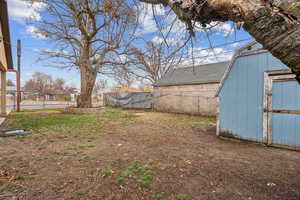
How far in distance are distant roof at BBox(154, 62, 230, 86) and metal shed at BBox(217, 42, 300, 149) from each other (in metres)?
5.40

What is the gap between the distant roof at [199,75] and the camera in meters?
11.0

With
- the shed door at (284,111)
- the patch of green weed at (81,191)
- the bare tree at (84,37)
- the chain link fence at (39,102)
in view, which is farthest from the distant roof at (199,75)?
the patch of green weed at (81,191)

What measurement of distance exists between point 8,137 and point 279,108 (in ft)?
25.4

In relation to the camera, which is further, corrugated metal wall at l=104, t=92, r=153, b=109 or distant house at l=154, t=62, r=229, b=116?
corrugated metal wall at l=104, t=92, r=153, b=109

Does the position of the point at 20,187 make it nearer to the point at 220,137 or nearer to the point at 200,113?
the point at 220,137

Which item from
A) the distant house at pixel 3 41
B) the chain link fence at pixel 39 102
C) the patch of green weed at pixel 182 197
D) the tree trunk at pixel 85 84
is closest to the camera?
the patch of green weed at pixel 182 197

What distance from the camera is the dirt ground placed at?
83.4 inches

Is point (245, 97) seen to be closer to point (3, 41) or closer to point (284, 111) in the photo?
point (284, 111)

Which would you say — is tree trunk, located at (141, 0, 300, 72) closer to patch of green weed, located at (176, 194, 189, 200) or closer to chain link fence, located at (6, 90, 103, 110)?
patch of green weed, located at (176, 194, 189, 200)

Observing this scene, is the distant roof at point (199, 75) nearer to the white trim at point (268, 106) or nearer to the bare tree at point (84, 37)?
the bare tree at point (84, 37)

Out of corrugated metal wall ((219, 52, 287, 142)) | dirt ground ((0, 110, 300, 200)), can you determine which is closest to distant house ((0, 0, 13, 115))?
dirt ground ((0, 110, 300, 200))

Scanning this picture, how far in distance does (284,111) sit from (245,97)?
3.19 feet

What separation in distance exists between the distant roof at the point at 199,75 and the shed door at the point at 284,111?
624 cm

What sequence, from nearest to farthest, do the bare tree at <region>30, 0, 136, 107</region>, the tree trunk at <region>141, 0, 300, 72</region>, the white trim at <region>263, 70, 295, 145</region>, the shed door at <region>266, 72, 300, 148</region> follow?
the tree trunk at <region>141, 0, 300, 72</region> → the shed door at <region>266, 72, 300, 148</region> → the white trim at <region>263, 70, 295, 145</region> → the bare tree at <region>30, 0, 136, 107</region>
